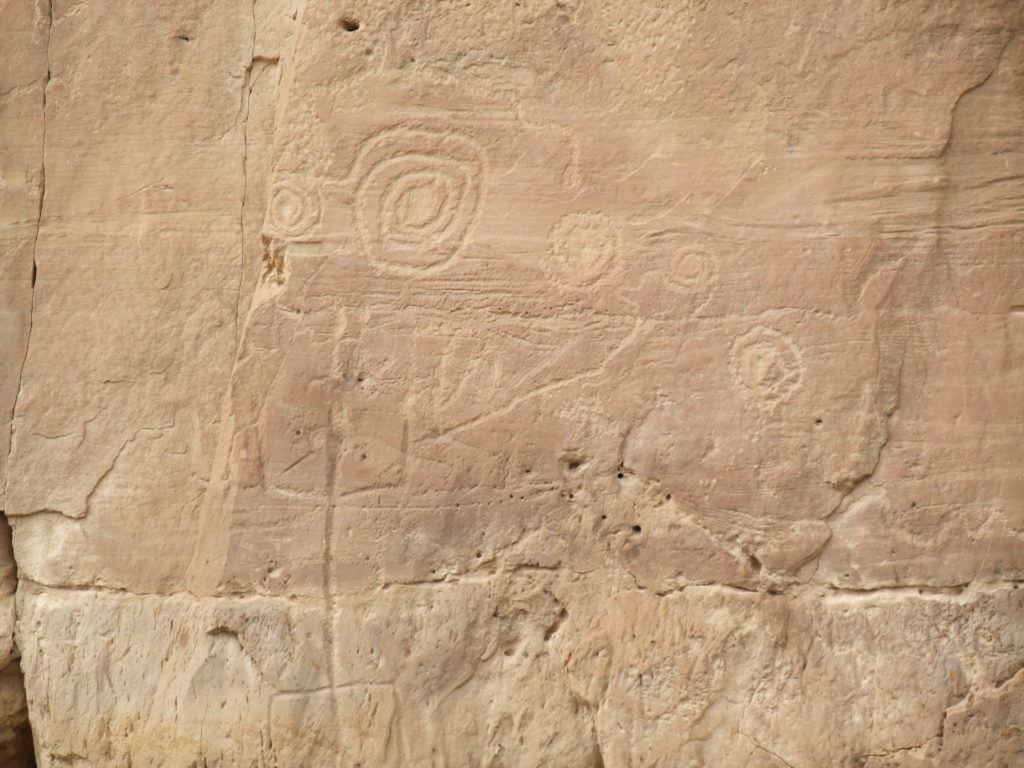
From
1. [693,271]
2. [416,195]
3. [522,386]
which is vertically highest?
[416,195]

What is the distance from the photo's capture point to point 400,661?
2.72 metres

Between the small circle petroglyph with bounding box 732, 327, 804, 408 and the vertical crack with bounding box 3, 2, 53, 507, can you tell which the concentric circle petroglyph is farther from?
the vertical crack with bounding box 3, 2, 53, 507

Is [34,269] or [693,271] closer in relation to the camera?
[693,271]

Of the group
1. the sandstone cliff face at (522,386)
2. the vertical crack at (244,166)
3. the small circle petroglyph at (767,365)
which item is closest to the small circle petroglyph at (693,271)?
the sandstone cliff face at (522,386)

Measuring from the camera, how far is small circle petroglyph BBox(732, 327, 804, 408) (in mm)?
2613

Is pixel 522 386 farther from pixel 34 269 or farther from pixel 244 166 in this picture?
pixel 34 269

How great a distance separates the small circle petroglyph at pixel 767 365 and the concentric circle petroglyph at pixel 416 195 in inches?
28.5

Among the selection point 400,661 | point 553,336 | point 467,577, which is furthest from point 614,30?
point 400,661

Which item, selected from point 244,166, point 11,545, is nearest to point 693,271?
point 244,166

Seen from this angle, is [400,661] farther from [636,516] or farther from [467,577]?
[636,516]

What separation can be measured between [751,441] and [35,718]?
6.43 feet

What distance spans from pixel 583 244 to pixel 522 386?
1.22 feet

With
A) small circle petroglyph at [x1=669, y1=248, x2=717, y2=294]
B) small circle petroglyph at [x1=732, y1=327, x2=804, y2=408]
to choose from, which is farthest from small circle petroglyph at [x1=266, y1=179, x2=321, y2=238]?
small circle petroglyph at [x1=732, y1=327, x2=804, y2=408]

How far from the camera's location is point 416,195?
2.70 meters
